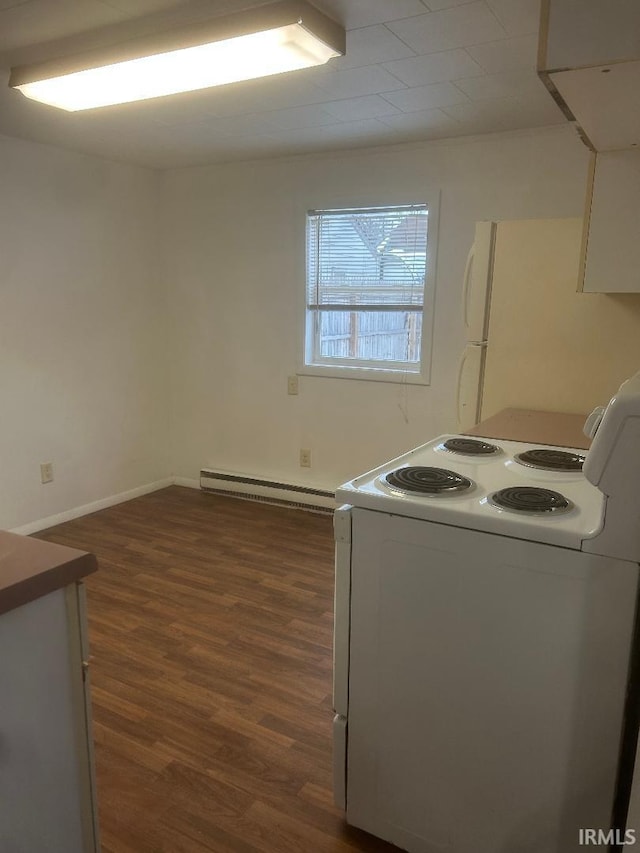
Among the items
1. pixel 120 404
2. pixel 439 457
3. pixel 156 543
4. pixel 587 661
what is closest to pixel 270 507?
pixel 156 543

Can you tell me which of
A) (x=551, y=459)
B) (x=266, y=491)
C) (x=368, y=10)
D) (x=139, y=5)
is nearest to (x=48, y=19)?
(x=139, y=5)

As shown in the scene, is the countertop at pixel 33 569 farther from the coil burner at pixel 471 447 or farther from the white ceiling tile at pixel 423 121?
the white ceiling tile at pixel 423 121

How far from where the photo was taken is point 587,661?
4.20 feet

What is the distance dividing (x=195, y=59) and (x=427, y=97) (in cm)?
108

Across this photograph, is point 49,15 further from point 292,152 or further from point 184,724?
point 184,724

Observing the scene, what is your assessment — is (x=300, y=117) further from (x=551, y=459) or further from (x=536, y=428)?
(x=551, y=459)

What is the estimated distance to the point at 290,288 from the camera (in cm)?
412

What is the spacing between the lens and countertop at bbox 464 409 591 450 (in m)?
2.21

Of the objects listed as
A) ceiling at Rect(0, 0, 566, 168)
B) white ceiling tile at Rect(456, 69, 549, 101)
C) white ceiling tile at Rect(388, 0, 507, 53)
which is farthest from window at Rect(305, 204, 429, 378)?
white ceiling tile at Rect(388, 0, 507, 53)

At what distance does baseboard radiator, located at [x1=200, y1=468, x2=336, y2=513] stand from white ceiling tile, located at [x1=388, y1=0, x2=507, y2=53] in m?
2.72

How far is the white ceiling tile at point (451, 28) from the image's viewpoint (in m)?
1.90

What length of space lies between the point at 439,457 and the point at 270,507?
2581mm

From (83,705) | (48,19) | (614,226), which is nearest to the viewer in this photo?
(83,705)

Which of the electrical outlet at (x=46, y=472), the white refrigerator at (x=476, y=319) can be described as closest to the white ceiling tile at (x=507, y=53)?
the white refrigerator at (x=476, y=319)
